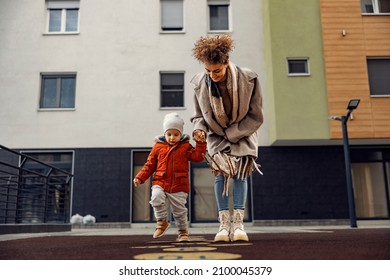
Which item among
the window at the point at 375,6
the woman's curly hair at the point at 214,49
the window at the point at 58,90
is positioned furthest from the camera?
the window at the point at 58,90

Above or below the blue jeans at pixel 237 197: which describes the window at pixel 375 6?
above

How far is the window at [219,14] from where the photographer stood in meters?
10.3

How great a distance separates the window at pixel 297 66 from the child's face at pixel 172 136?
7.38m

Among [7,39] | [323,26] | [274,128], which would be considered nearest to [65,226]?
[274,128]

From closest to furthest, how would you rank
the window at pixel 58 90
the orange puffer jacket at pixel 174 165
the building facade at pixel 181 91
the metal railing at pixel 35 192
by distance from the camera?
the orange puffer jacket at pixel 174 165 < the metal railing at pixel 35 192 < the building facade at pixel 181 91 < the window at pixel 58 90

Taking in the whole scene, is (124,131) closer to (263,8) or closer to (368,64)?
(263,8)

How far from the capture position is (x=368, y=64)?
9.14 metres

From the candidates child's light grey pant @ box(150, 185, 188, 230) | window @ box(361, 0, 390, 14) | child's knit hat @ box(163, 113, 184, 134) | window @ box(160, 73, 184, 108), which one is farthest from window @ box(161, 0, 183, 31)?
child's light grey pant @ box(150, 185, 188, 230)

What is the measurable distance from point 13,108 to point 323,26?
7642mm

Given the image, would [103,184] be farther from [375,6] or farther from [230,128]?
[375,6]

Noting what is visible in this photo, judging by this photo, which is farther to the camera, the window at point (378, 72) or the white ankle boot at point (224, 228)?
the window at point (378, 72)

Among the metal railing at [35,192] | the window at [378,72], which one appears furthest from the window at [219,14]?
the metal railing at [35,192]

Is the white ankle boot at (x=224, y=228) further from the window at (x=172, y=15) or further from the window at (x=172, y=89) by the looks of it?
the window at (x=172, y=15)

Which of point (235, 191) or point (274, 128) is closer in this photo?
point (235, 191)
